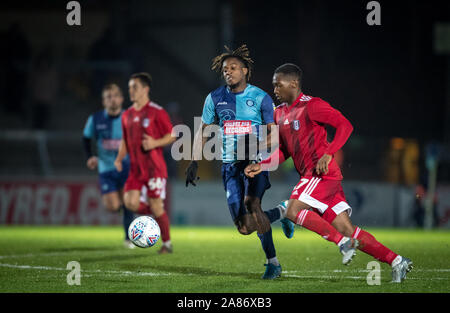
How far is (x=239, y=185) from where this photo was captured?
7.57m

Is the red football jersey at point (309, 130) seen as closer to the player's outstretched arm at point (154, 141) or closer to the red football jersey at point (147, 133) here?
the player's outstretched arm at point (154, 141)

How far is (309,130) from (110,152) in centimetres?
555

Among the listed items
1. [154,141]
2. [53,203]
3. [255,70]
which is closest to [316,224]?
[154,141]

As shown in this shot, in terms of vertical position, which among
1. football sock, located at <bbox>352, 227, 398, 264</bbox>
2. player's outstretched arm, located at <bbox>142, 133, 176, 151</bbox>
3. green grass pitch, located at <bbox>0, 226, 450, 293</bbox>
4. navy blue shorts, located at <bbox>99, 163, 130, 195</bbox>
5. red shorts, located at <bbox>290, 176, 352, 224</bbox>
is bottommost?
green grass pitch, located at <bbox>0, 226, 450, 293</bbox>

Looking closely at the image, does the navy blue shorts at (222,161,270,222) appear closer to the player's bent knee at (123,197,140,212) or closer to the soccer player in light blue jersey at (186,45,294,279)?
the soccer player in light blue jersey at (186,45,294,279)

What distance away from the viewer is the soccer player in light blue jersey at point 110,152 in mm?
11695

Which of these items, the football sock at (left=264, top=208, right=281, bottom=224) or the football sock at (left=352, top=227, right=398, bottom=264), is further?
the football sock at (left=264, top=208, right=281, bottom=224)

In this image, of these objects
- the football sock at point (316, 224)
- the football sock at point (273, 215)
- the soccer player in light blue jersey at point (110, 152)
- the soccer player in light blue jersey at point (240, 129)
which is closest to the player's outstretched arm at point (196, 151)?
the soccer player in light blue jersey at point (240, 129)

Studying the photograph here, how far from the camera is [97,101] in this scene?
2252 cm

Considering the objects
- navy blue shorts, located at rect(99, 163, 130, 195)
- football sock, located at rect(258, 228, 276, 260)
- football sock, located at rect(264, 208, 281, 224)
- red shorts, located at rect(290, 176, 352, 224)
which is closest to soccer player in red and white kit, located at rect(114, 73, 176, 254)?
navy blue shorts, located at rect(99, 163, 130, 195)

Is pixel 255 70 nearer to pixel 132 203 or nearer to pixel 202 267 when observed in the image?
pixel 132 203

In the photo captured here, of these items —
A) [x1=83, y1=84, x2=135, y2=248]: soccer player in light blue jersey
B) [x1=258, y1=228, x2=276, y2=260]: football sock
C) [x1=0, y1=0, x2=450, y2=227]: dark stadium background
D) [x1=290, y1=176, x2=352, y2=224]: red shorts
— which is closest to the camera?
[x1=290, y1=176, x2=352, y2=224]: red shorts

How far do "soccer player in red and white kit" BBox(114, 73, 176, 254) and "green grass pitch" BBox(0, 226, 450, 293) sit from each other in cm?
66

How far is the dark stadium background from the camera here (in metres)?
20.4
